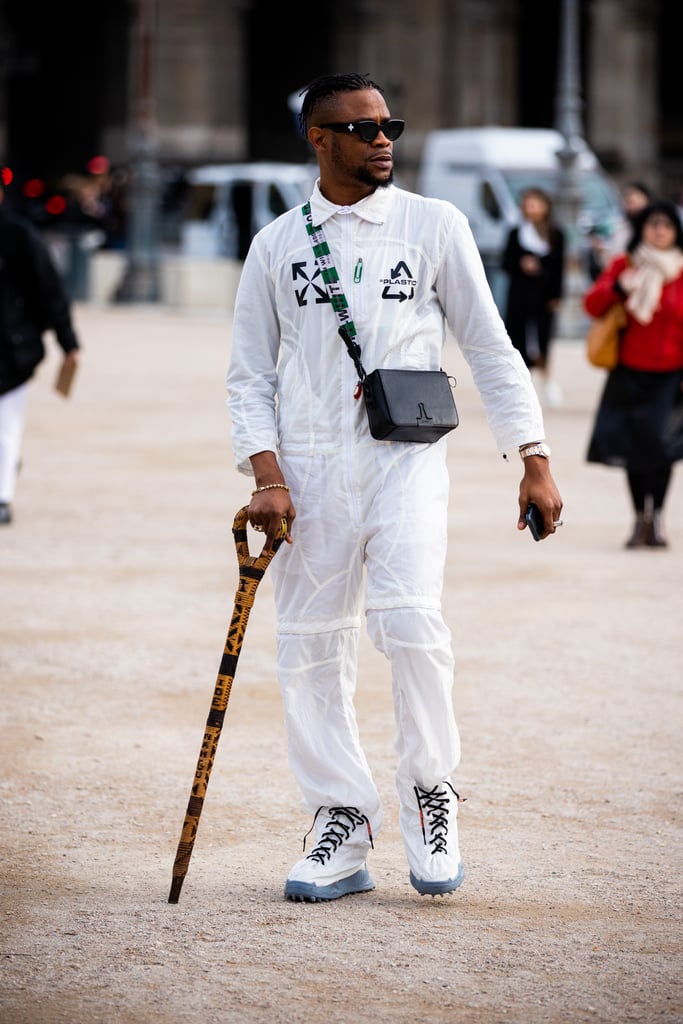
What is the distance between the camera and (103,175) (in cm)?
3666

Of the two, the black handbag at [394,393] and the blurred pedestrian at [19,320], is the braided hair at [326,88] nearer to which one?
the black handbag at [394,393]

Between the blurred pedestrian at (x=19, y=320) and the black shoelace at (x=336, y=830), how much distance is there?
20.1ft

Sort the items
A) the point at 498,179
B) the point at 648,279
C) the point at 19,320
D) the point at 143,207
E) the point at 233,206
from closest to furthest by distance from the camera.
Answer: the point at 648,279 → the point at 19,320 → the point at 498,179 → the point at 143,207 → the point at 233,206

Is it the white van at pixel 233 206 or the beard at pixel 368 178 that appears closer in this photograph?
the beard at pixel 368 178

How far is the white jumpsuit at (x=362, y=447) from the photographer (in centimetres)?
452

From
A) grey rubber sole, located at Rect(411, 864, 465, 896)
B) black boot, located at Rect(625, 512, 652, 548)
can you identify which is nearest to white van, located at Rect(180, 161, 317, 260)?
black boot, located at Rect(625, 512, 652, 548)

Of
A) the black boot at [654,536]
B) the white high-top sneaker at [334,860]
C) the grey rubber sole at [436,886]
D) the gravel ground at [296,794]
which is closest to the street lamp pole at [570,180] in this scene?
the gravel ground at [296,794]

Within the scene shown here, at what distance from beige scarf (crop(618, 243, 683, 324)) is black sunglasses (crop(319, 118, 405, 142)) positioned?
5.75 m

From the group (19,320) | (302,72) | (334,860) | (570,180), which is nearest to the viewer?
(334,860)

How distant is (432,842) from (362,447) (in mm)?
917

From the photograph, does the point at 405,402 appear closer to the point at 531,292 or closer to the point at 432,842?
the point at 432,842

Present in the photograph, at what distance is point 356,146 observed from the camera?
14.9 feet

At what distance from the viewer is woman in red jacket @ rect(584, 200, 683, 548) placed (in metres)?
10.1

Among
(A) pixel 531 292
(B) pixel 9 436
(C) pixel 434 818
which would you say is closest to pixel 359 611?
(C) pixel 434 818
